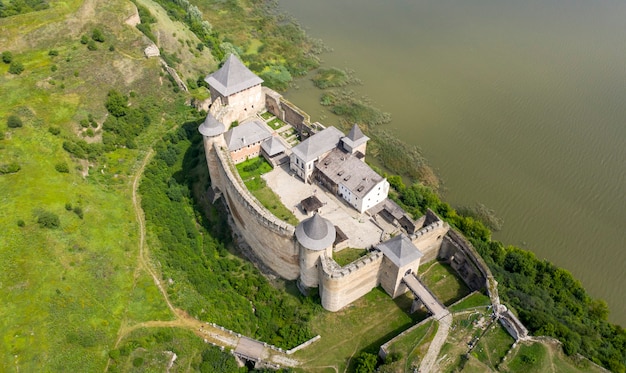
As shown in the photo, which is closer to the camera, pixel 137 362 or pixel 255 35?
pixel 137 362

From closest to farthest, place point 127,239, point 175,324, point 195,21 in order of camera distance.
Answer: point 175,324, point 127,239, point 195,21

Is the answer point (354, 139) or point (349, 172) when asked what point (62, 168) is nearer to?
point (349, 172)

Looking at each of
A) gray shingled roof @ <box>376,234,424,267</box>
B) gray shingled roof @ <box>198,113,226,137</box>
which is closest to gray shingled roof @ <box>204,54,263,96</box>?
gray shingled roof @ <box>198,113,226,137</box>

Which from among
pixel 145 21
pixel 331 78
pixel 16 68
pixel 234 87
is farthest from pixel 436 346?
pixel 145 21

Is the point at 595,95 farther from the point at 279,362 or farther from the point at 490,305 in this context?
the point at 279,362

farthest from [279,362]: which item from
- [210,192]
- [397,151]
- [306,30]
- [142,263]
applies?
[306,30]

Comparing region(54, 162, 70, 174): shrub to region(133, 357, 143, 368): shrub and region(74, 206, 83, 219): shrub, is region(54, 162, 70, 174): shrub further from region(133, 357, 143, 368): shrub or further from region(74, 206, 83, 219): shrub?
region(133, 357, 143, 368): shrub

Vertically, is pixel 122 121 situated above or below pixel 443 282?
below
